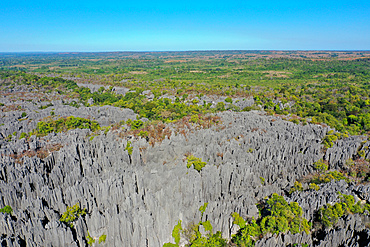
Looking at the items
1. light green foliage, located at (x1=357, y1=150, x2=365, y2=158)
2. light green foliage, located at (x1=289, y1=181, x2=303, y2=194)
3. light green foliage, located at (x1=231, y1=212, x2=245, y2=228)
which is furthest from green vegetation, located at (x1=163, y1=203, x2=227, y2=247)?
light green foliage, located at (x1=357, y1=150, x2=365, y2=158)

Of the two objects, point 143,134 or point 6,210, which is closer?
point 6,210

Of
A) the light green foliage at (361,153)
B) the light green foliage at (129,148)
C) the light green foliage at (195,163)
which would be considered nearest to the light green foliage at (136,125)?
the light green foliage at (129,148)

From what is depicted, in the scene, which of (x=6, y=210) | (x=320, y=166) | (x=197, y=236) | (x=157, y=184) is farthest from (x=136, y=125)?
(x=320, y=166)

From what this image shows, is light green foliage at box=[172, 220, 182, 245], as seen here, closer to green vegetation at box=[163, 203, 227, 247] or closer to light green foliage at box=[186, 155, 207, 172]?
green vegetation at box=[163, 203, 227, 247]

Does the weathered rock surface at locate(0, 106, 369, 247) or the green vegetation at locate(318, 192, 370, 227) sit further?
the green vegetation at locate(318, 192, 370, 227)

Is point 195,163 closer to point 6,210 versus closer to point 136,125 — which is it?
point 136,125

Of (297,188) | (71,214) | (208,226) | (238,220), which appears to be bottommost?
(208,226)

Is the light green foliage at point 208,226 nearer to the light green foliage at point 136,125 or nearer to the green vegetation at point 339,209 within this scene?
the green vegetation at point 339,209
